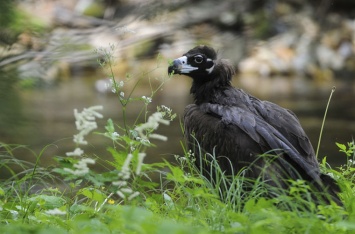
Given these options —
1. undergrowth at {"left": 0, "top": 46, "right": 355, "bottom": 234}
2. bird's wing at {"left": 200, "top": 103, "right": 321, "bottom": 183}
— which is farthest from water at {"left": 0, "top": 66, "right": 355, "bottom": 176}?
undergrowth at {"left": 0, "top": 46, "right": 355, "bottom": 234}

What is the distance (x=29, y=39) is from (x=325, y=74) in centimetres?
1440

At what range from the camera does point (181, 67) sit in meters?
5.59

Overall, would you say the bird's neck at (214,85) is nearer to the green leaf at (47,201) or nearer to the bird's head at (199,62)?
the bird's head at (199,62)

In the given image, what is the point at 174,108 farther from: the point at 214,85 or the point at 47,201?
the point at 47,201

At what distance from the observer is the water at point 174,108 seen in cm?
973

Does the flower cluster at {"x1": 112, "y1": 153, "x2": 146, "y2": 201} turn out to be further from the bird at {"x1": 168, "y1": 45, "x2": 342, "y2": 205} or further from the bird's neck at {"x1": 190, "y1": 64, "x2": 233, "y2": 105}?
the bird's neck at {"x1": 190, "y1": 64, "x2": 233, "y2": 105}

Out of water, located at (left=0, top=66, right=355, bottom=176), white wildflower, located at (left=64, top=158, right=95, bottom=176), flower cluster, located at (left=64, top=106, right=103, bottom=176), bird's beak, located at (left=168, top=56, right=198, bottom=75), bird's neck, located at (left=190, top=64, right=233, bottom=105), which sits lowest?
water, located at (left=0, top=66, right=355, bottom=176)

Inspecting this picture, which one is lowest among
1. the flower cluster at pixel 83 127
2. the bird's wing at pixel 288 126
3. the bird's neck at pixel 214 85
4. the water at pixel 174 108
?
the water at pixel 174 108

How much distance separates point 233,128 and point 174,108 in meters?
7.65

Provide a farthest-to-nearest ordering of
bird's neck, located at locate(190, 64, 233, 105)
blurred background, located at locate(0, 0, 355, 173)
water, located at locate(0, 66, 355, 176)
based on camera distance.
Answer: water, located at locate(0, 66, 355, 176)
bird's neck, located at locate(190, 64, 233, 105)
blurred background, located at locate(0, 0, 355, 173)

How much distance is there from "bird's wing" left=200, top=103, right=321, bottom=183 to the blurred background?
1.34 ft

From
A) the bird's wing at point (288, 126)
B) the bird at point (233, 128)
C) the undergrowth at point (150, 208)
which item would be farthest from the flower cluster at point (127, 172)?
the bird's wing at point (288, 126)

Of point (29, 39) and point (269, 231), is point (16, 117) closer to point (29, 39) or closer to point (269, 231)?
point (29, 39)

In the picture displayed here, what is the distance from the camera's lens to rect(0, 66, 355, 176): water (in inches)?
383
